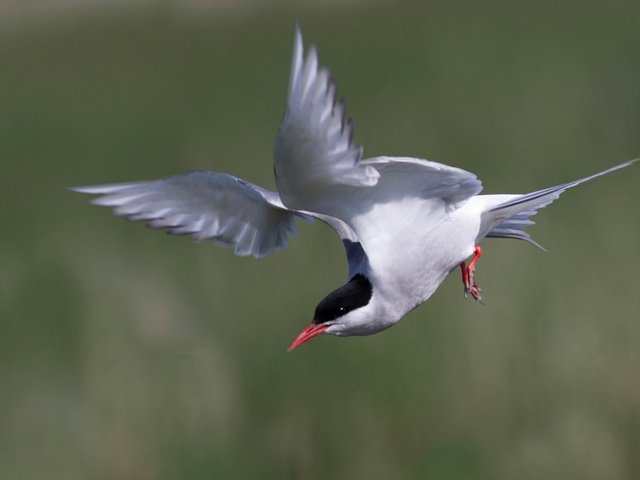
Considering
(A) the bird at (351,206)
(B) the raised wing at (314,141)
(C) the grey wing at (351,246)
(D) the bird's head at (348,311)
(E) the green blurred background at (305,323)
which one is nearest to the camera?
(B) the raised wing at (314,141)

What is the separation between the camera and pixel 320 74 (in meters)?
2.83

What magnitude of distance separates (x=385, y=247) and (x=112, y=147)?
3.73 meters

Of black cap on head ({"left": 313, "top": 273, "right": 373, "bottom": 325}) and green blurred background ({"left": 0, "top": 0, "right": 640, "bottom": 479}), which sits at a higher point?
black cap on head ({"left": 313, "top": 273, "right": 373, "bottom": 325})

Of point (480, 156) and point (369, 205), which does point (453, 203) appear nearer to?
point (369, 205)

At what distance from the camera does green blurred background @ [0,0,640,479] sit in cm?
475

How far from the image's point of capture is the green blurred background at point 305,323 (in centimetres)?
475

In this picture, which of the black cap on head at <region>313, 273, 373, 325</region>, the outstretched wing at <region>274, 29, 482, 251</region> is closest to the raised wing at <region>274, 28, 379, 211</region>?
the outstretched wing at <region>274, 29, 482, 251</region>

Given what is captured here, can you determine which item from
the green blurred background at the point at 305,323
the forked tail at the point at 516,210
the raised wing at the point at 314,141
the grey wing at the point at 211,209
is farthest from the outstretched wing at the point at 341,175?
the green blurred background at the point at 305,323

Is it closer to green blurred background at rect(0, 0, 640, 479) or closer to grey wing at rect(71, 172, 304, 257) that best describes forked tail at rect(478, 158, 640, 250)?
grey wing at rect(71, 172, 304, 257)

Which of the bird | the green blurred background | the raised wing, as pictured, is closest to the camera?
the raised wing

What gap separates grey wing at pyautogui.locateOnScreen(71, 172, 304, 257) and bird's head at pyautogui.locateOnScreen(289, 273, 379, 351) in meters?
0.30

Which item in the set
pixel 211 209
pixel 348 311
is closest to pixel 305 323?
pixel 211 209

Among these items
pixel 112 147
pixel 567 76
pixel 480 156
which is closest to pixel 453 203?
pixel 480 156

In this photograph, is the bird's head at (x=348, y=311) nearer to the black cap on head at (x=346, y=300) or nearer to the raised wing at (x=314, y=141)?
the black cap on head at (x=346, y=300)
